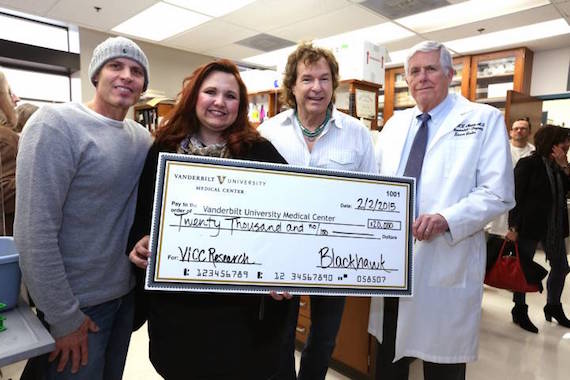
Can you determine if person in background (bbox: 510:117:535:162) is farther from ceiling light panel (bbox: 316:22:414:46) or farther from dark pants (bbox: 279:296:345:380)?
dark pants (bbox: 279:296:345:380)

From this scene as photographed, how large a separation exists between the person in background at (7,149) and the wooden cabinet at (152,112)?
7.83ft

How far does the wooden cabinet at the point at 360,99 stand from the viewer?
8.68 ft

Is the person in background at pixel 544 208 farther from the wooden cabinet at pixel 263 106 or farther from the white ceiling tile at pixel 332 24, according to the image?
the white ceiling tile at pixel 332 24

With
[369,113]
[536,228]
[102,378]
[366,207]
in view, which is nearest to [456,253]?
[366,207]

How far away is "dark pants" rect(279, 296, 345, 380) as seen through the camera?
5.09ft

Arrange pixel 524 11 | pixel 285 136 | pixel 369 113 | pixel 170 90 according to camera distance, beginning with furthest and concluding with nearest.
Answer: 1. pixel 170 90
2. pixel 524 11
3. pixel 369 113
4. pixel 285 136

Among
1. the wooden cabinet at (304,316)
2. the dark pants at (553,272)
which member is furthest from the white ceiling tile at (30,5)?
the dark pants at (553,272)

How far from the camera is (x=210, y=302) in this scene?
1.01 meters

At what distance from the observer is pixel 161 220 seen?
928mm

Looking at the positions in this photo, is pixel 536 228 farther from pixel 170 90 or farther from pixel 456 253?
pixel 170 90

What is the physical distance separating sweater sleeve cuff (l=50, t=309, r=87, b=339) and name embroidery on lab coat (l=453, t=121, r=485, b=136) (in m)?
1.38

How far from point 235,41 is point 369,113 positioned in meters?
3.45

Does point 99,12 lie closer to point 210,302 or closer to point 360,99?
point 360,99

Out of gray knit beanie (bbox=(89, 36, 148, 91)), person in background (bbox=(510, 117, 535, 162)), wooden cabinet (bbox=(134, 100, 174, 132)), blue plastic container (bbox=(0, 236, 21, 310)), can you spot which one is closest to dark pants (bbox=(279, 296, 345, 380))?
blue plastic container (bbox=(0, 236, 21, 310))
